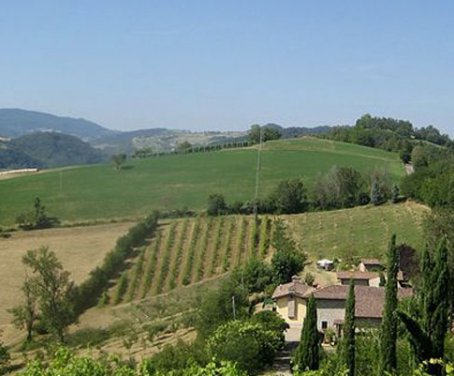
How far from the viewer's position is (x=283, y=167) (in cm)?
9044

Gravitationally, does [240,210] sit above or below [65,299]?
above

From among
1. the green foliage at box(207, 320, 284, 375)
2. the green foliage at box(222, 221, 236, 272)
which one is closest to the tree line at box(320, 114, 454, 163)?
the green foliage at box(222, 221, 236, 272)

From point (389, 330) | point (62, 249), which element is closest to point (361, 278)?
point (389, 330)

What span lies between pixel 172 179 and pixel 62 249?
27496 millimetres

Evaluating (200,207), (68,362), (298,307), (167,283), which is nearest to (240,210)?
(200,207)

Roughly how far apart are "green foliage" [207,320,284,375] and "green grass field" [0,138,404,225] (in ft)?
116

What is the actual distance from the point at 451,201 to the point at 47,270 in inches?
1527

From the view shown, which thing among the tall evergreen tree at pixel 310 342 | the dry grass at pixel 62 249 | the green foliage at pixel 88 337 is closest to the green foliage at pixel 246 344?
the tall evergreen tree at pixel 310 342

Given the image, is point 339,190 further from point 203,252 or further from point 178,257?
point 178,257

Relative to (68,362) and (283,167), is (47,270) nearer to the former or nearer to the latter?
(68,362)

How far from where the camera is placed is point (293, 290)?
4462 centimetres

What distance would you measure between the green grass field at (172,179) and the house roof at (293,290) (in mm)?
25386

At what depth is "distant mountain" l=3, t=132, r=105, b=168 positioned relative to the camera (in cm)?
14112

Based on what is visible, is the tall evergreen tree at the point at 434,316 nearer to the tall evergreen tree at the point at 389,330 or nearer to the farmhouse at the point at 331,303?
the tall evergreen tree at the point at 389,330
